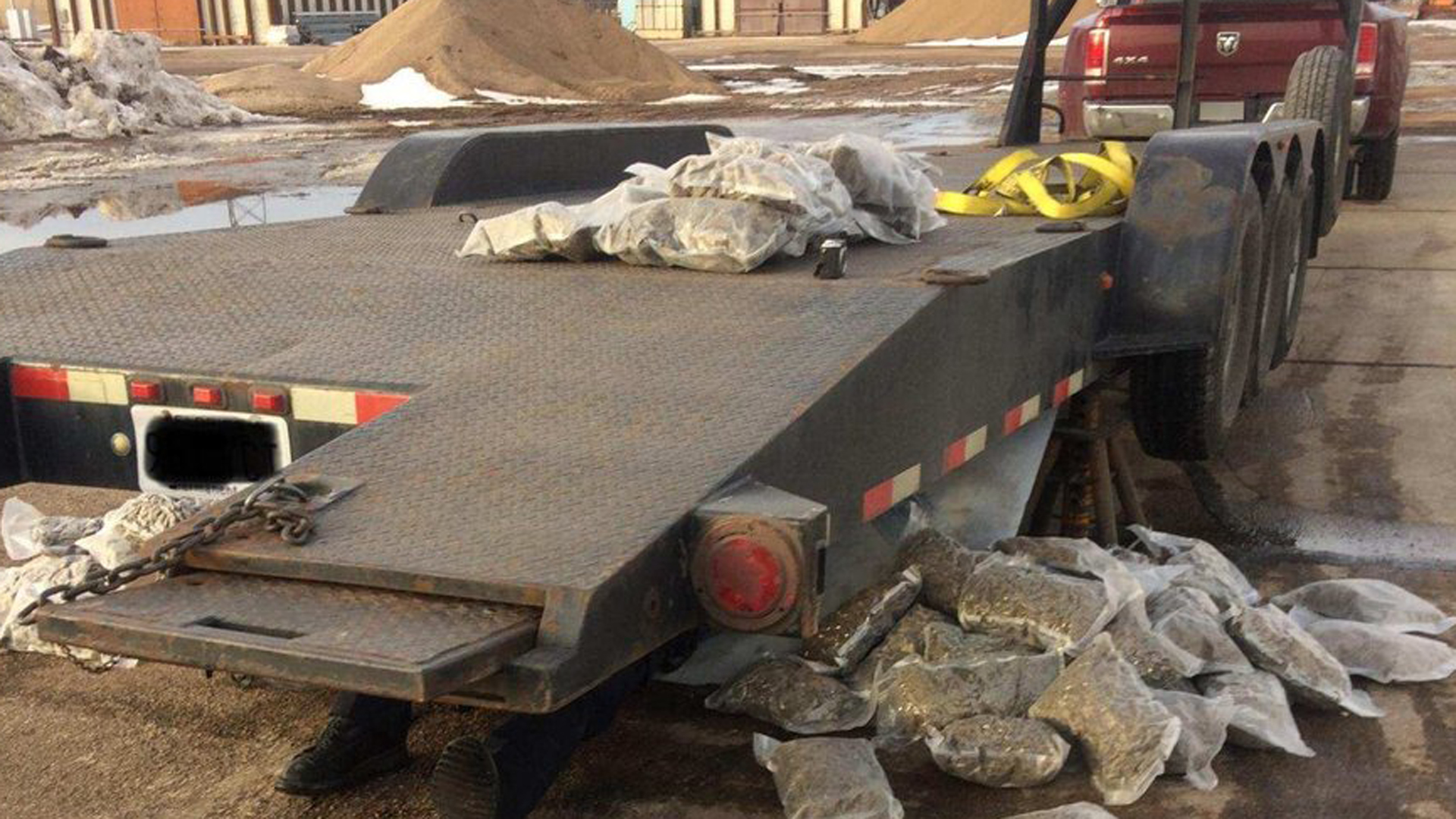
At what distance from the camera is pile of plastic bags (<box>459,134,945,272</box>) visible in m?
3.50

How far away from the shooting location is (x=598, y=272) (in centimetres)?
358

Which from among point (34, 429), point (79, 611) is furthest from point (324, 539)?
point (34, 429)

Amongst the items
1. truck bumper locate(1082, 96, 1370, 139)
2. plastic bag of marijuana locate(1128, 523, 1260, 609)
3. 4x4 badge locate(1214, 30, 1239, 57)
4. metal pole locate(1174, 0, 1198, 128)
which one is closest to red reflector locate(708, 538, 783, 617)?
plastic bag of marijuana locate(1128, 523, 1260, 609)

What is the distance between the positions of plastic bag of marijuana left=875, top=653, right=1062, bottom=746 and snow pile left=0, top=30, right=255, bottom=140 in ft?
62.9

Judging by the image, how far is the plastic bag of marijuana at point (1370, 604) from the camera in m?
3.71

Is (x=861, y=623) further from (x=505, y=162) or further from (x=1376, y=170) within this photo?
(x=1376, y=170)

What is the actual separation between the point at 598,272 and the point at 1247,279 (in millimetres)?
1957

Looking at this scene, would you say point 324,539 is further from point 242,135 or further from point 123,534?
point 242,135

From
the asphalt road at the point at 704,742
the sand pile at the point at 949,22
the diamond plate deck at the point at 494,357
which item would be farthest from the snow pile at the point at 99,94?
the sand pile at the point at 949,22

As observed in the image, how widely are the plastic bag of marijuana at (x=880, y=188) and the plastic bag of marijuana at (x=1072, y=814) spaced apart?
1.59m

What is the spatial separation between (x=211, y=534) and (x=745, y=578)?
0.80m

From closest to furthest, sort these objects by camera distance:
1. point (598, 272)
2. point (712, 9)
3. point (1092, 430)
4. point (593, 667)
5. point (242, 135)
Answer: point (593, 667) < point (598, 272) < point (1092, 430) < point (242, 135) < point (712, 9)

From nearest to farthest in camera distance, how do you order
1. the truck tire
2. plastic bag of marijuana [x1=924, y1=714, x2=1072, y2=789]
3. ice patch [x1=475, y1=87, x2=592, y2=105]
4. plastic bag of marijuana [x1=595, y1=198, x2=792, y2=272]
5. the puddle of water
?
1. plastic bag of marijuana [x1=924, y1=714, x2=1072, y2=789]
2. plastic bag of marijuana [x1=595, y1=198, x2=792, y2=272]
3. the truck tire
4. the puddle of water
5. ice patch [x1=475, y1=87, x2=592, y2=105]

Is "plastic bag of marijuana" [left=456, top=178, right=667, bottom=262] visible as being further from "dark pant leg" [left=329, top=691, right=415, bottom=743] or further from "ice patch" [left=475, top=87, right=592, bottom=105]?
"ice patch" [left=475, top=87, right=592, bottom=105]
